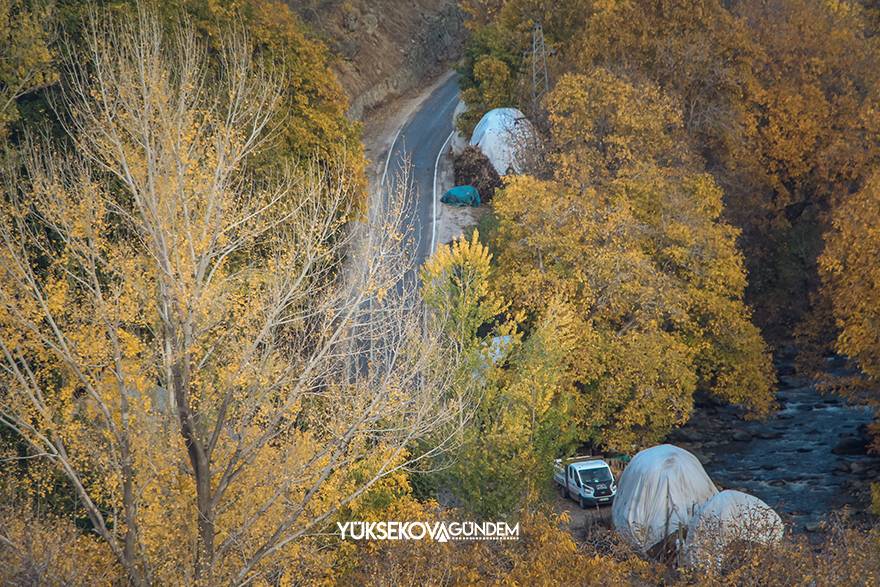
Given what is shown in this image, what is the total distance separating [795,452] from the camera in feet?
145

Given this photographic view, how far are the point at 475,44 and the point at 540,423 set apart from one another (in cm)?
3941

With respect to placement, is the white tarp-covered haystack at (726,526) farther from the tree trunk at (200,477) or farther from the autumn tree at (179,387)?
the tree trunk at (200,477)

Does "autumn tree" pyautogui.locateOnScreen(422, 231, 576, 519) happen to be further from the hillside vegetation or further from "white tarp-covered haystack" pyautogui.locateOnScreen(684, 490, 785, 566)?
"white tarp-covered haystack" pyautogui.locateOnScreen(684, 490, 785, 566)

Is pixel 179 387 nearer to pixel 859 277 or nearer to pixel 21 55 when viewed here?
pixel 21 55

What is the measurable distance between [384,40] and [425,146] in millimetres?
12797

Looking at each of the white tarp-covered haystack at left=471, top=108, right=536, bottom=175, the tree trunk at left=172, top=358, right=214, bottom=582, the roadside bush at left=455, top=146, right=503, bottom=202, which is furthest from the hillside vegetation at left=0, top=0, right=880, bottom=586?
the roadside bush at left=455, top=146, right=503, bottom=202

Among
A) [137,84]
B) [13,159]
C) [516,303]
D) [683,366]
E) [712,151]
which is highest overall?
[137,84]

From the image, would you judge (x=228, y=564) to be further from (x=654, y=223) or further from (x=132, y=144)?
(x=654, y=223)

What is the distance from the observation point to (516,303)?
40219mm

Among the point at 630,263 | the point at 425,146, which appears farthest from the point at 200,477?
the point at 425,146

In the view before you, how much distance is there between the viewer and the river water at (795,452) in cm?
3981

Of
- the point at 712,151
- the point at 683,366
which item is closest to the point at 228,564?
the point at 683,366

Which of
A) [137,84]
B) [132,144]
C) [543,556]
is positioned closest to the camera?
[543,556]

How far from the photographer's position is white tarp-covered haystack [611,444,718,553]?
112 ft
